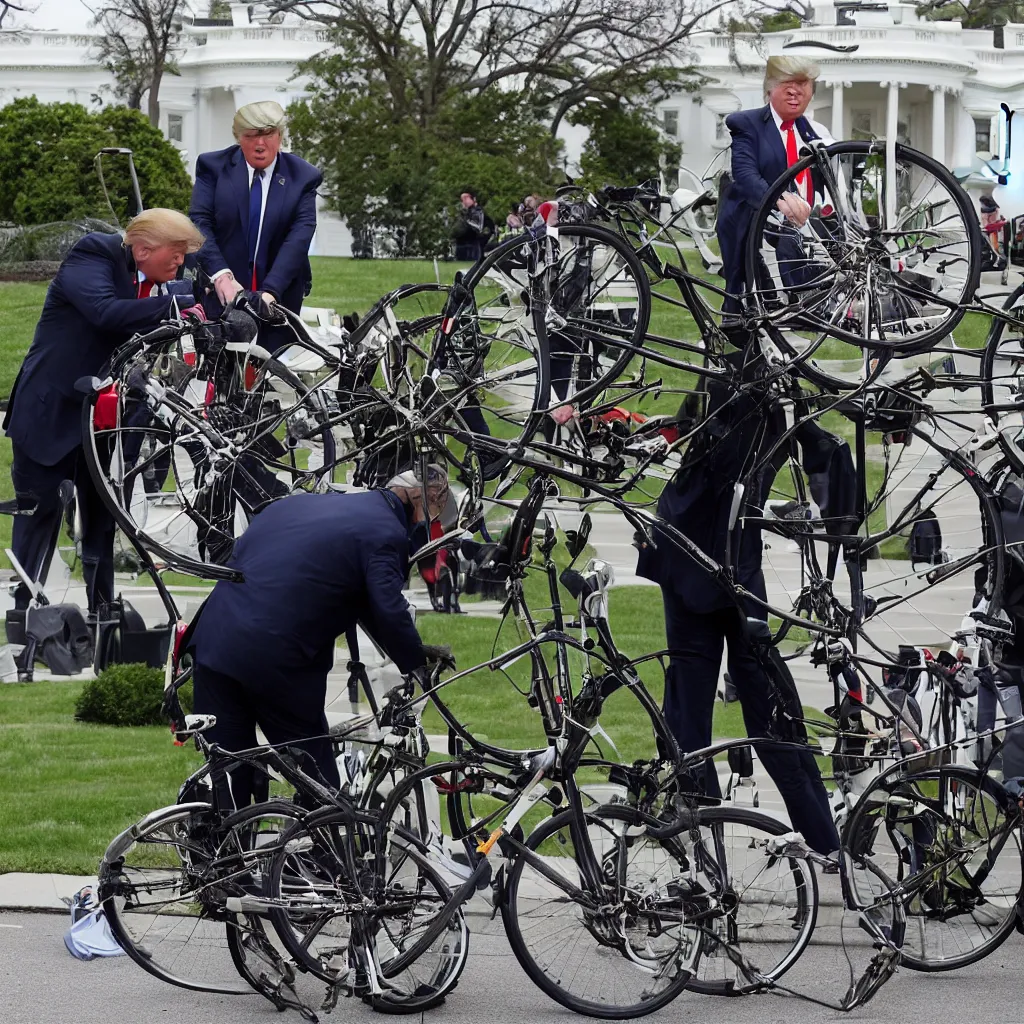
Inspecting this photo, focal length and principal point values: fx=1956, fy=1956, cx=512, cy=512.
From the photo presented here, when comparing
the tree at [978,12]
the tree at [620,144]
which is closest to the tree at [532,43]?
the tree at [620,144]

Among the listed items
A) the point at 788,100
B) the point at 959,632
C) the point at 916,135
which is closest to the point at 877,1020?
the point at 959,632

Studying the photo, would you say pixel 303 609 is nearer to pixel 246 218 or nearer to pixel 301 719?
pixel 301 719

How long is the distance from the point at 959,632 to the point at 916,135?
65.9 metres

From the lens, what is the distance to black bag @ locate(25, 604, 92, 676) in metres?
10.4

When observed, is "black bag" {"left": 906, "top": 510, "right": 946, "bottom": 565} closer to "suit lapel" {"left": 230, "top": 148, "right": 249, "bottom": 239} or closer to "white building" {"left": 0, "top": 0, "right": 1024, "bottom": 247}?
"suit lapel" {"left": 230, "top": 148, "right": 249, "bottom": 239}

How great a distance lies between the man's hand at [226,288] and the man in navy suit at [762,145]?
207cm

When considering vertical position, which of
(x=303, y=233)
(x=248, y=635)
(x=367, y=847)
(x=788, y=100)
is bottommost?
(x=367, y=847)

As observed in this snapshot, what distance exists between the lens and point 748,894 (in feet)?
21.1

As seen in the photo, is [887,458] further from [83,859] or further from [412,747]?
[83,859]

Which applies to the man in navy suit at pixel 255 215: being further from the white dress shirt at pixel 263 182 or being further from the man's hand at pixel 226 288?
the man's hand at pixel 226 288

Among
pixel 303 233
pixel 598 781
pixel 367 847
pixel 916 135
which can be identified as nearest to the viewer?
pixel 367 847

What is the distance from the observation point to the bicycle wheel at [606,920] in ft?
20.2

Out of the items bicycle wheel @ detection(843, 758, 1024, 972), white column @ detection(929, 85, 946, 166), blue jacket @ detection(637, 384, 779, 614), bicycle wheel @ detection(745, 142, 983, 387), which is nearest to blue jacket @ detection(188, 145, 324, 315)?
blue jacket @ detection(637, 384, 779, 614)

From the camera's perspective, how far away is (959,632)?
733cm
